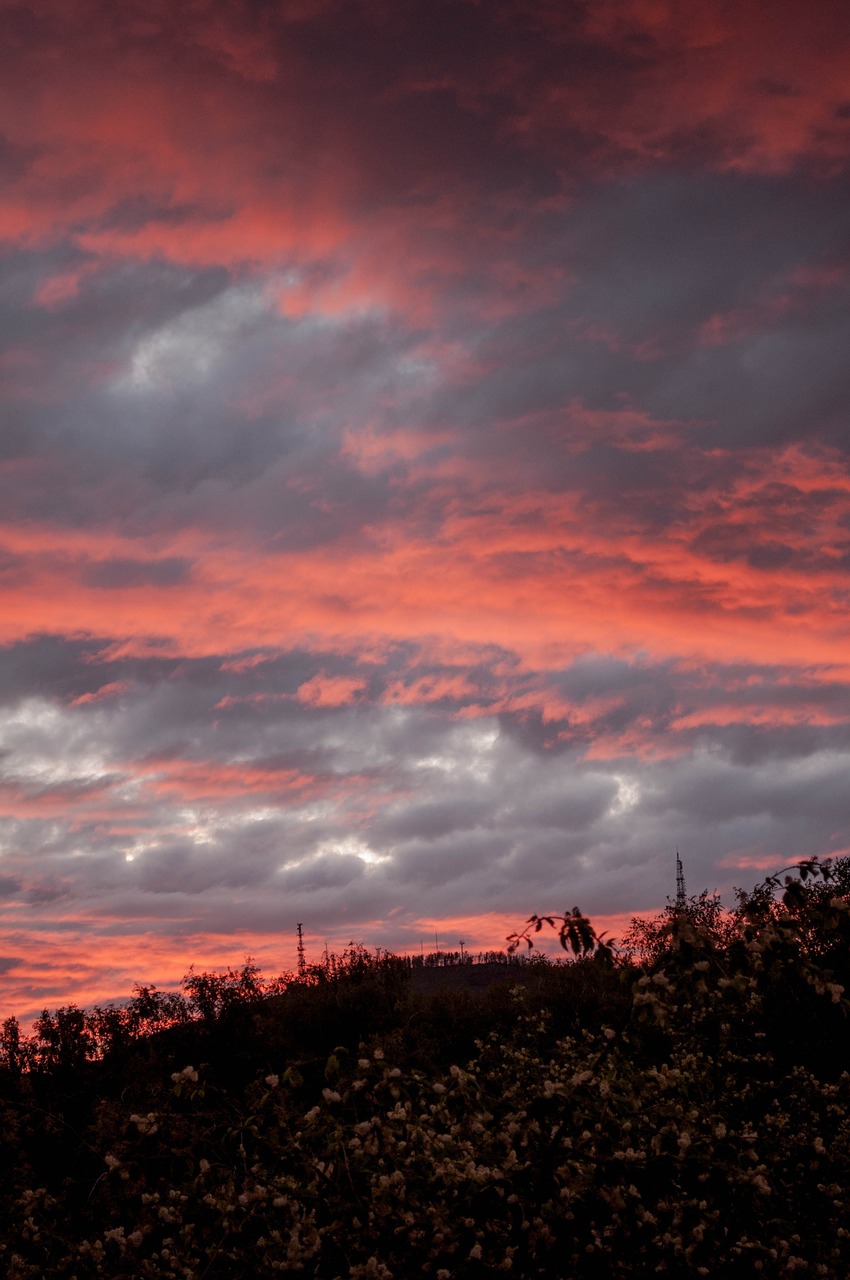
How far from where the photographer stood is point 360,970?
32.9 meters

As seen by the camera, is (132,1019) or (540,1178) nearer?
(540,1178)

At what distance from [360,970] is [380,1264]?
2582 centimetres

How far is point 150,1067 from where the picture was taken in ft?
90.1

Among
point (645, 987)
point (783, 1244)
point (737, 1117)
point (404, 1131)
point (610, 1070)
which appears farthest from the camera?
point (737, 1117)

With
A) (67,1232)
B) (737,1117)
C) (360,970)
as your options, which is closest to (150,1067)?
(360,970)

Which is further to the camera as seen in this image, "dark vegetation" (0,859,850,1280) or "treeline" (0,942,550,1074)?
"treeline" (0,942,550,1074)

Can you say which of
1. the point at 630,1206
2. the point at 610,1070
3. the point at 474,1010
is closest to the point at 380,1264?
the point at 630,1206

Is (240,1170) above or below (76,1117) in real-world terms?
above

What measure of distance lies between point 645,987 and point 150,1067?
77.0 feet

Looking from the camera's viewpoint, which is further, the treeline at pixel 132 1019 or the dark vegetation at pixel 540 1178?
the treeline at pixel 132 1019

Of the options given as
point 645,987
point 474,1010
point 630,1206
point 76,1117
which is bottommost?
point 76,1117

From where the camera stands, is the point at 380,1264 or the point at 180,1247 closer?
the point at 380,1264

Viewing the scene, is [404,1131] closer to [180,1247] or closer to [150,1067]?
[180,1247]

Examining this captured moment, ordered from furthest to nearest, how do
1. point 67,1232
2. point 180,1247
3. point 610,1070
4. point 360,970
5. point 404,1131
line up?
1. point 360,970
2. point 67,1232
3. point 610,1070
4. point 180,1247
5. point 404,1131
